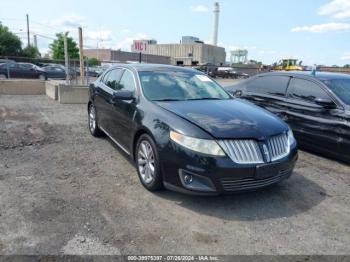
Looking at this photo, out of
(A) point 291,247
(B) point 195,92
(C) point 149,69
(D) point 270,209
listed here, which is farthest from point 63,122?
(A) point 291,247

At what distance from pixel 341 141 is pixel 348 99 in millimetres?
774

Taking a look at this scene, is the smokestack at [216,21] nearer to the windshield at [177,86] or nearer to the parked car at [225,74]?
the parked car at [225,74]

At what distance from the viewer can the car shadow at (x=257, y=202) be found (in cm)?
359

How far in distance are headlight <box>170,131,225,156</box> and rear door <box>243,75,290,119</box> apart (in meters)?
3.31

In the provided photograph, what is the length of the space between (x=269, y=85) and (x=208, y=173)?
13.2 feet

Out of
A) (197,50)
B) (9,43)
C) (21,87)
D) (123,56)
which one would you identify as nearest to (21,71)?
(21,87)

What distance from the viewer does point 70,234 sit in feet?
10.0

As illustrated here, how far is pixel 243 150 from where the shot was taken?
11.4 ft

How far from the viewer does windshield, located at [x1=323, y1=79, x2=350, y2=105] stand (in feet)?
17.7

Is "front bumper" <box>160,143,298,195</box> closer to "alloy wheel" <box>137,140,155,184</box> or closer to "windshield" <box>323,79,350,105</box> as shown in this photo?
"alloy wheel" <box>137,140,155,184</box>

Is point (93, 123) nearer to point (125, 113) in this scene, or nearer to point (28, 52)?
point (125, 113)

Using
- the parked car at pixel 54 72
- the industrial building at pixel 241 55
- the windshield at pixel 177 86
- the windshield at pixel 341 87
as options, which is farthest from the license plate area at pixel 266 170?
the industrial building at pixel 241 55

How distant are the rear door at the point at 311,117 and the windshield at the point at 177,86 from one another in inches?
66.0

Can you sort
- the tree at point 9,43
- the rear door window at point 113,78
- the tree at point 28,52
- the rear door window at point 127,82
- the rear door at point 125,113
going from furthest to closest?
the tree at point 28,52 → the tree at point 9,43 → the rear door window at point 113,78 → the rear door window at point 127,82 → the rear door at point 125,113
